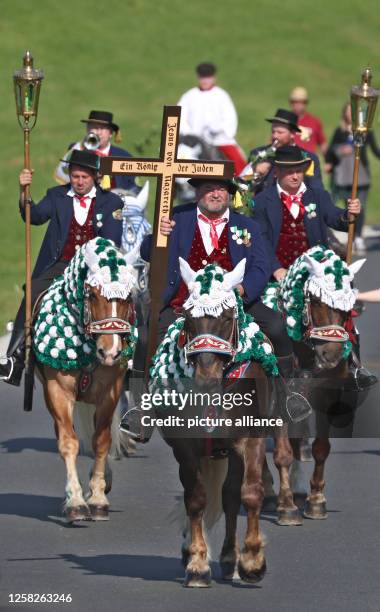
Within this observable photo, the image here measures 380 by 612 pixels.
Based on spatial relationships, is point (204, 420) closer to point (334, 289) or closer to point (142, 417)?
point (142, 417)

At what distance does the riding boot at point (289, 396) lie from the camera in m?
10.9

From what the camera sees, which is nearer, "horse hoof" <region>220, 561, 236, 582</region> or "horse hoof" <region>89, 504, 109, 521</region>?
"horse hoof" <region>220, 561, 236, 582</region>

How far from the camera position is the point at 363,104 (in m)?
13.5

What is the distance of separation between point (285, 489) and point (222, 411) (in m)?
2.15

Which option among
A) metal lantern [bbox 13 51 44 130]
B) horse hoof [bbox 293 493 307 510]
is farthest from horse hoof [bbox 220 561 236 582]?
metal lantern [bbox 13 51 44 130]

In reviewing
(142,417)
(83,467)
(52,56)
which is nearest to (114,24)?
(52,56)

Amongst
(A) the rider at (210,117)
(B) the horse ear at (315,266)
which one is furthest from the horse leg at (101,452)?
(A) the rider at (210,117)

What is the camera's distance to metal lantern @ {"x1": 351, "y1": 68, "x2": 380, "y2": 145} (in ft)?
44.0

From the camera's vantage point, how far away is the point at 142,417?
10.4 meters

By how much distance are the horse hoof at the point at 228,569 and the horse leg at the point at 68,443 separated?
71.1 inches

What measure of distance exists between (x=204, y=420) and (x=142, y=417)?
0.61 metres

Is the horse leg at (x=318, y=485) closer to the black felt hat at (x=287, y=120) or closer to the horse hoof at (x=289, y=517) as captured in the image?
the horse hoof at (x=289, y=517)

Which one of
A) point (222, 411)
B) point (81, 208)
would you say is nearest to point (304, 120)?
point (81, 208)

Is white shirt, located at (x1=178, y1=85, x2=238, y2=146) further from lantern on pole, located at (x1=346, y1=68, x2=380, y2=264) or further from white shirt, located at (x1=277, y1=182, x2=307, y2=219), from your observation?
lantern on pole, located at (x1=346, y1=68, x2=380, y2=264)
